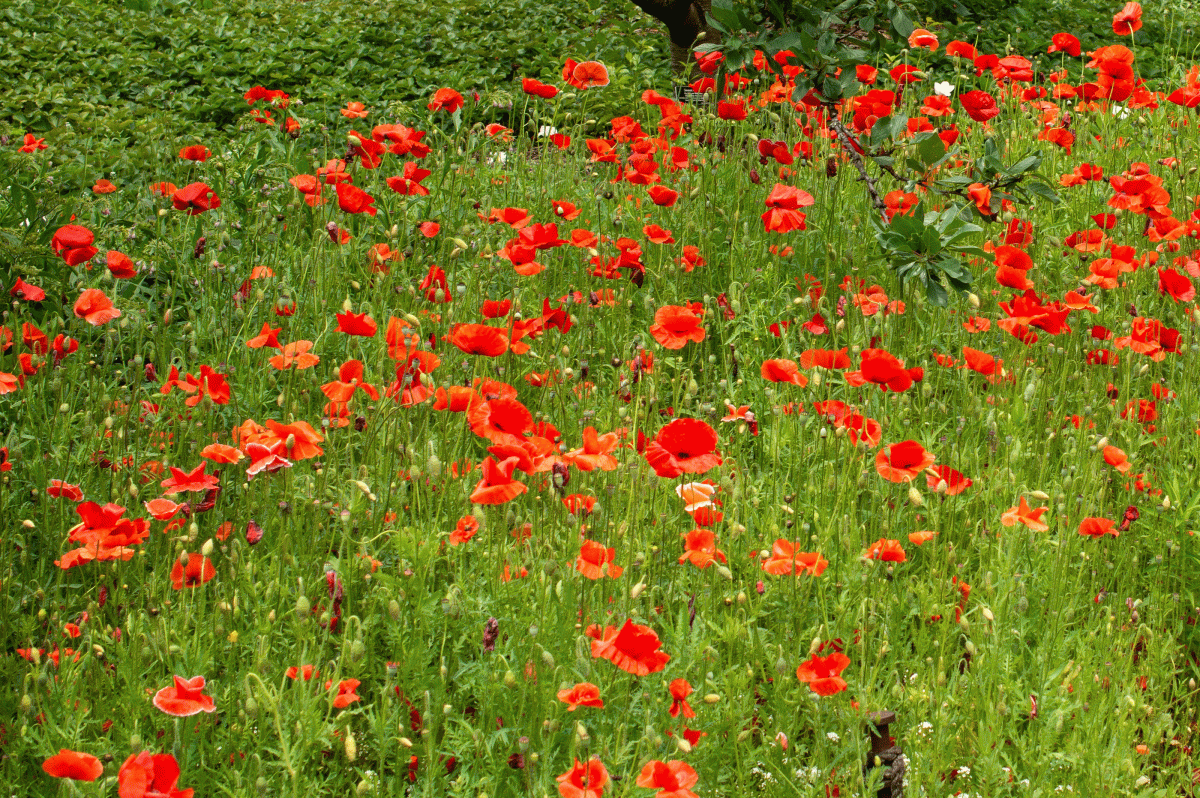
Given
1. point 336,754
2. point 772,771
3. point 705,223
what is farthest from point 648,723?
point 705,223

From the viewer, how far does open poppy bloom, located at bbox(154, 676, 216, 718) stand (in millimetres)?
1467

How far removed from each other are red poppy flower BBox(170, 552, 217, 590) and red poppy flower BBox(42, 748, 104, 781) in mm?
521

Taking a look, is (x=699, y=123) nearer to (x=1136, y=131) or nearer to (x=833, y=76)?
(x=833, y=76)

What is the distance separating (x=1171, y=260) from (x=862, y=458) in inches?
79.0

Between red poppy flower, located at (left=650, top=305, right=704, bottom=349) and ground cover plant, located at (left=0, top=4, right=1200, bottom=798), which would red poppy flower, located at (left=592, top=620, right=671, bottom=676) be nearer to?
ground cover plant, located at (left=0, top=4, right=1200, bottom=798)

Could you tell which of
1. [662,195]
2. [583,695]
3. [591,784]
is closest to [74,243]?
[662,195]

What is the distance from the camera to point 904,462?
2.11m

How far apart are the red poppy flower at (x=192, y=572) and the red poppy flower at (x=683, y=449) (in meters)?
0.81

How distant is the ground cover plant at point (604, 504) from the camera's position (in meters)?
1.75

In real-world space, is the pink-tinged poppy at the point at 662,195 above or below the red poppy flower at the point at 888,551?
above

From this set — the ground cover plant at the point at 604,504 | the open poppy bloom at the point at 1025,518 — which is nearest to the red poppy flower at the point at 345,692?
the ground cover plant at the point at 604,504

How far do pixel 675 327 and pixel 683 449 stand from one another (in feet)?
2.26

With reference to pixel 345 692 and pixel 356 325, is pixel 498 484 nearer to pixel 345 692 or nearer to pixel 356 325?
pixel 345 692

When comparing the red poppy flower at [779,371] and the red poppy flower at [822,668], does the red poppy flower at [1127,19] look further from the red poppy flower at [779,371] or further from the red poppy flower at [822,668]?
the red poppy flower at [822,668]
